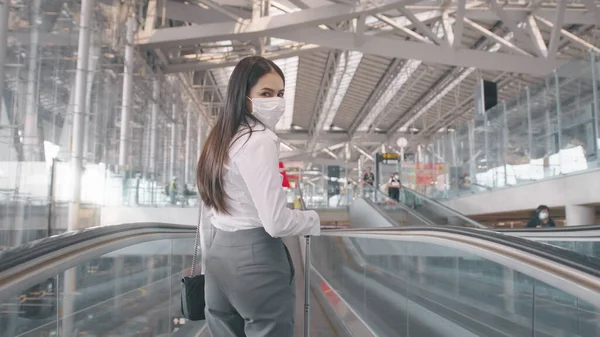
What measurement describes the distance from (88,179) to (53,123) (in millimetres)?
3478

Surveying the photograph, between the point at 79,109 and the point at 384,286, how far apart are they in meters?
13.2

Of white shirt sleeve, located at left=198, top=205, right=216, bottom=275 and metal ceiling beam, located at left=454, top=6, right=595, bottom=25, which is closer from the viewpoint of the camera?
white shirt sleeve, located at left=198, top=205, right=216, bottom=275

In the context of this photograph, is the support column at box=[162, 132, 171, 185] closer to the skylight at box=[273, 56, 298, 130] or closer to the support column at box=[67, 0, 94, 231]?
the skylight at box=[273, 56, 298, 130]

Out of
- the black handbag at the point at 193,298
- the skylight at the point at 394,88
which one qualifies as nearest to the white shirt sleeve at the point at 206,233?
the black handbag at the point at 193,298

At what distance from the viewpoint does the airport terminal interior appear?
92.5 inches

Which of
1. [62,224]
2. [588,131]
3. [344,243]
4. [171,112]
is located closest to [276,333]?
[344,243]

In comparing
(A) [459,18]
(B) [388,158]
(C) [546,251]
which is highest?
(A) [459,18]

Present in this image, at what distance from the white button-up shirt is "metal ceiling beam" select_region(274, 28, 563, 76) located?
17.8 meters

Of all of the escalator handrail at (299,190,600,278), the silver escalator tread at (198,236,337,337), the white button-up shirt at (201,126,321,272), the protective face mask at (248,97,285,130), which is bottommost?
the silver escalator tread at (198,236,337,337)

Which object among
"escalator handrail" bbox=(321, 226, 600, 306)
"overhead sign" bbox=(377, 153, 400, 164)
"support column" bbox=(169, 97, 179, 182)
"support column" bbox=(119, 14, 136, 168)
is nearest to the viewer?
"escalator handrail" bbox=(321, 226, 600, 306)

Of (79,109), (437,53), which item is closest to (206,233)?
(79,109)

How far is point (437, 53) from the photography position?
1891 centimetres

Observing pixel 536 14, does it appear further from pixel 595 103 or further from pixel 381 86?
pixel 381 86

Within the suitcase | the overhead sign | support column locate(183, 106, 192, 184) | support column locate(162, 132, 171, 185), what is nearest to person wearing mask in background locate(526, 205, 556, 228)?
the suitcase
